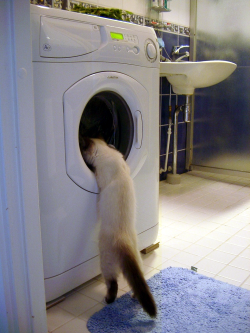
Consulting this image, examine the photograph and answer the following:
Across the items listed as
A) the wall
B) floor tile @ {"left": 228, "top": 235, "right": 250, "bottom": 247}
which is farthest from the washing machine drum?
the wall

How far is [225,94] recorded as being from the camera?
281cm

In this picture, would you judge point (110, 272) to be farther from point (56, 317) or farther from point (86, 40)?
point (86, 40)

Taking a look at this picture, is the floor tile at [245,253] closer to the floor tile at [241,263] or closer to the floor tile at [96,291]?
the floor tile at [241,263]

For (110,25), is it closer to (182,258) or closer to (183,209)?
(182,258)

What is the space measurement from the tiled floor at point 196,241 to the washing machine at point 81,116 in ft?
0.29

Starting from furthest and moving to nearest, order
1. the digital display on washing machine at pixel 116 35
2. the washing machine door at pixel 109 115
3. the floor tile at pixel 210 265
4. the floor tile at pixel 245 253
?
the floor tile at pixel 245 253 < the floor tile at pixel 210 265 < the digital display on washing machine at pixel 116 35 < the washing machine door at pixel 109 115

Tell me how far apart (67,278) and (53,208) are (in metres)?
→ 0.28

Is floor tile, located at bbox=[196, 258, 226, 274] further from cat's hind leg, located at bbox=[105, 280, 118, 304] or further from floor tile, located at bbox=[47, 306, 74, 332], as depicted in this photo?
floor tile, located at bbox=[47, 306, 74, 332]

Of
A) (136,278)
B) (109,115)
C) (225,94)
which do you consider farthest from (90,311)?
(225,94)

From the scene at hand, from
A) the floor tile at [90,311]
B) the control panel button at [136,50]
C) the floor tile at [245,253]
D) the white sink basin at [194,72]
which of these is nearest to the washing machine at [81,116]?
the control panel button at [136,50]

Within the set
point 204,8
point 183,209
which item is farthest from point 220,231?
point 204,8

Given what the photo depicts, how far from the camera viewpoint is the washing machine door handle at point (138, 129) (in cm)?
135

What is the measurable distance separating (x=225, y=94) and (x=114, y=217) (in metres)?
2.09

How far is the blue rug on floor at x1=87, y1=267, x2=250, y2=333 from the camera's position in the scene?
3.40ft
